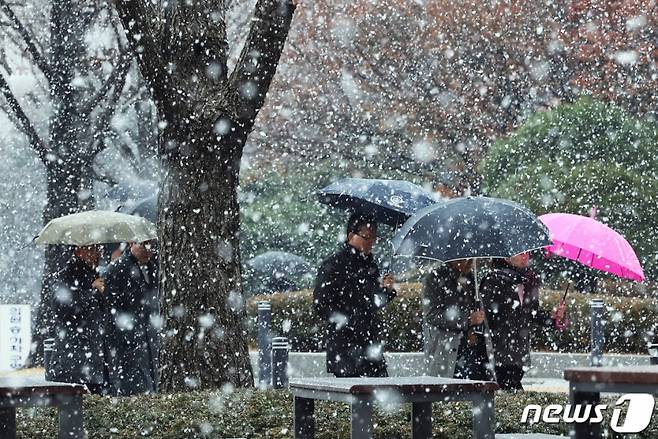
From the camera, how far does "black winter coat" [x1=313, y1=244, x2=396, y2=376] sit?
29.4ft

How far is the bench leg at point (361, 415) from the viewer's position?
626cm

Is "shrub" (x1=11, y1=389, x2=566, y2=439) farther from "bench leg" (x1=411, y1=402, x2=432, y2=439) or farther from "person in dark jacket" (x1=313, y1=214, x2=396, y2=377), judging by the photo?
"bench leg" (x1=411, y1=402, x2=432, y2=439)

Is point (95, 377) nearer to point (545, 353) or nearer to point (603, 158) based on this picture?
point (545, 353)

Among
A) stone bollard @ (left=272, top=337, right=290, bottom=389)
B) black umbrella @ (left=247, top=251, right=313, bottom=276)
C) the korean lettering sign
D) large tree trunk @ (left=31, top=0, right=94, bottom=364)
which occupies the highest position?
large tree trunk @ (left=31, top=0, right=94, bottom=364)


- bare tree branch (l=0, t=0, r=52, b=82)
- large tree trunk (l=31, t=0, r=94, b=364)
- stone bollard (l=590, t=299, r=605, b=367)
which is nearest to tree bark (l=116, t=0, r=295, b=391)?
stone bollard (l=590, t=299, r=605, b=367)

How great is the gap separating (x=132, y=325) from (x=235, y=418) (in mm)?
2587

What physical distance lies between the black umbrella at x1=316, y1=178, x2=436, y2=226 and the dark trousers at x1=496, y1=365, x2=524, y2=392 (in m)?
1.62

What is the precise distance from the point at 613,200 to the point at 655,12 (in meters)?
7.91

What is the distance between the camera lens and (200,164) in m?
10.9

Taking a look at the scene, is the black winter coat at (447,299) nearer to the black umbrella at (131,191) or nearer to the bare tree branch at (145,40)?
the bare tree branch at (145,40)

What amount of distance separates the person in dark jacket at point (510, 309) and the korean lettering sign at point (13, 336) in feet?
12.7

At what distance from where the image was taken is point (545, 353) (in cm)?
1681

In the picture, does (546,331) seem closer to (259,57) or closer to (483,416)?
(259,57)

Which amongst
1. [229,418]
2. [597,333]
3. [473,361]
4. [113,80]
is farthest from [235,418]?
[113,80]
